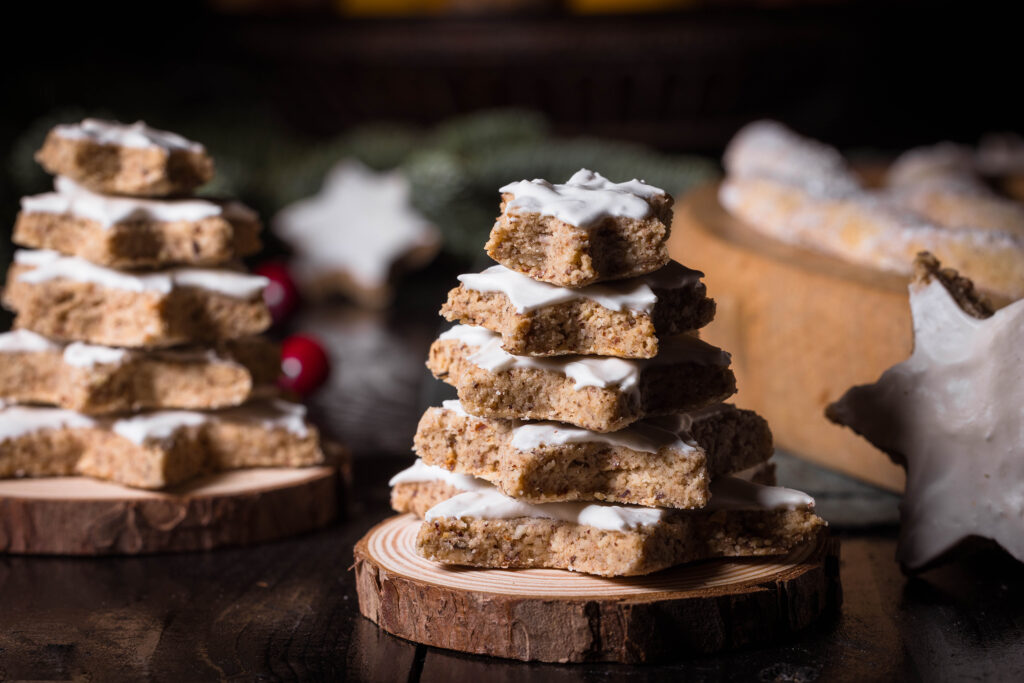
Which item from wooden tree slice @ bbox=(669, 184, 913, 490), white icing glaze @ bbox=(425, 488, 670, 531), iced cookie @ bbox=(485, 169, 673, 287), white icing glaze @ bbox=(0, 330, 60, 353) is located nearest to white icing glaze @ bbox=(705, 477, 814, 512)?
white icing glaze @ bbox=(425, 488, 670, 531)

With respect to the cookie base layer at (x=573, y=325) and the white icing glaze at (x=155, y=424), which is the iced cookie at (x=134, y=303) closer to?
the white icing glaze at (x=155, y=424)

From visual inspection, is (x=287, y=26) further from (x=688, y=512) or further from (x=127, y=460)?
(x=688, y=512)

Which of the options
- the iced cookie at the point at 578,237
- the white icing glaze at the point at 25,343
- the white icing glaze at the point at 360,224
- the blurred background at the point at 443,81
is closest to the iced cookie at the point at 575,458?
the iced cookie at the point at 578,237

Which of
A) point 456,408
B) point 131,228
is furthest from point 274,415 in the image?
point 456,408

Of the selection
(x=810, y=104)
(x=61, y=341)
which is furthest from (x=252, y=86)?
(x=61, y=341)

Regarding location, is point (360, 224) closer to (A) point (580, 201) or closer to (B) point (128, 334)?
(B) point (128, 334)

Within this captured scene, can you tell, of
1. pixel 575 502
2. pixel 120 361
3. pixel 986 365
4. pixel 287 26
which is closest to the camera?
pixel 575 502
